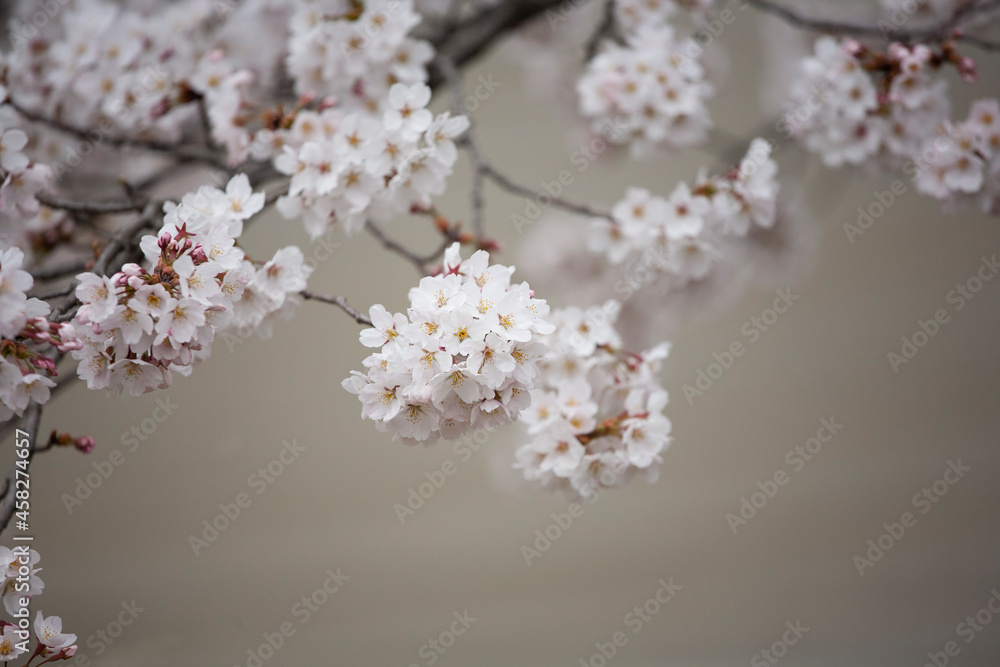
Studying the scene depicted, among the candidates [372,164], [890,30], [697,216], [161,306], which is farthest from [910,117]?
[161,306]

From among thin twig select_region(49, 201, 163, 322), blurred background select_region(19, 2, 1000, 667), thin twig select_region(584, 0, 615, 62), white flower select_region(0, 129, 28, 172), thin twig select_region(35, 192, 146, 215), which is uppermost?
thin twig select_region(584, 0, 615, 62)

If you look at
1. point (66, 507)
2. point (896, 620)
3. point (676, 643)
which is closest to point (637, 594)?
point (676, 643)

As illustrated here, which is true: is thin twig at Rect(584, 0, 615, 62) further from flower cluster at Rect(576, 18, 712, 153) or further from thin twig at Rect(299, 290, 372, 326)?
thin twig at Rect(299, 290, 372, 326)

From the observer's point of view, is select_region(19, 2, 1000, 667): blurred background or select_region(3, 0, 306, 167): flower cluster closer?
select_region(3, 0, 306, 167): flower cluster

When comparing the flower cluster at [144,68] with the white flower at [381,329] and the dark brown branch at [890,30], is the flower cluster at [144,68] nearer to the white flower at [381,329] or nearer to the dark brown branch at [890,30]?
the white flower at [381,329]

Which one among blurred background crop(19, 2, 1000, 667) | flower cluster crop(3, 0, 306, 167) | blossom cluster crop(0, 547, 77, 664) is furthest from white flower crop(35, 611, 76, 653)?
blurred background crop(19, 2, 1000, 667)

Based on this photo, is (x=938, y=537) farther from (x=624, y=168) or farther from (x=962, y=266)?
(x=624, y=168)

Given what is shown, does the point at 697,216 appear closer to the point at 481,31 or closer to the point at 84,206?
the point at 481,31

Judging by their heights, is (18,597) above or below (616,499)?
above
